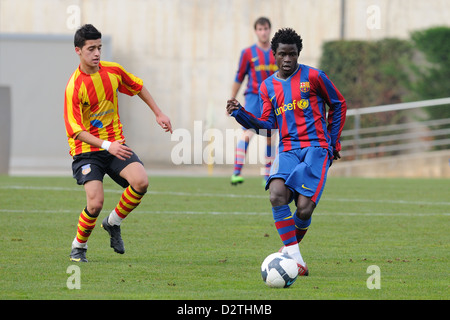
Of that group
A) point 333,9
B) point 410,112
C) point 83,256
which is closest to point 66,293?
point 83,256

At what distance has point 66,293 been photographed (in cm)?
577

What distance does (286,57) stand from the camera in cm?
710

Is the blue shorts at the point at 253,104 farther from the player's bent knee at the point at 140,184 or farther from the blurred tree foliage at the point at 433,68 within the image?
the blurred tree foliage at the point at 433,68

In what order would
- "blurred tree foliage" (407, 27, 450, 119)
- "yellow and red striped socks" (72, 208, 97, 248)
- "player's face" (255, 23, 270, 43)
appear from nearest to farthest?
1. "yellow and red striped socks" (72, 208, 97, 248)
2. "player's face" (255, 23, 270, 43)
3. "blurred tree foliage" (407, 27, 450, 119)

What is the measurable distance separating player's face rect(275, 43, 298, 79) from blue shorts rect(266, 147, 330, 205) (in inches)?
25.0

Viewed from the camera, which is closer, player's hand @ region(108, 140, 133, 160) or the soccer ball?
the soccer ball

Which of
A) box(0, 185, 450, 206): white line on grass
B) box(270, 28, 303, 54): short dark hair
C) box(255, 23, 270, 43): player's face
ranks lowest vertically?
box(0, 185, 450, 206): white line on grass

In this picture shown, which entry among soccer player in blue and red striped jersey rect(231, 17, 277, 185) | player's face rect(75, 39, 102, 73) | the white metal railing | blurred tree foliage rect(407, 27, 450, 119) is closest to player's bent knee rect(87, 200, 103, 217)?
player's face rect(75, 39, 102, 73)

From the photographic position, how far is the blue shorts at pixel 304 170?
6836 mm

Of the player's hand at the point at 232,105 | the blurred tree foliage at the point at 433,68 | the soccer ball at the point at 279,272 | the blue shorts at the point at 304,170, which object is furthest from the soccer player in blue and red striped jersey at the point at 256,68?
the blurred tree foliage at the point at 433,68

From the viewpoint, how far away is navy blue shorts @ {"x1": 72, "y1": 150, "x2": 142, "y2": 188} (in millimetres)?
7461

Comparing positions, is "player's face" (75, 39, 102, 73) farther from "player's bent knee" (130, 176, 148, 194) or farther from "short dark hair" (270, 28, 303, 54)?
"short dark hair" (270, 28, 303, 54)

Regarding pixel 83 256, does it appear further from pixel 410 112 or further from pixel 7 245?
pixel 410 112
